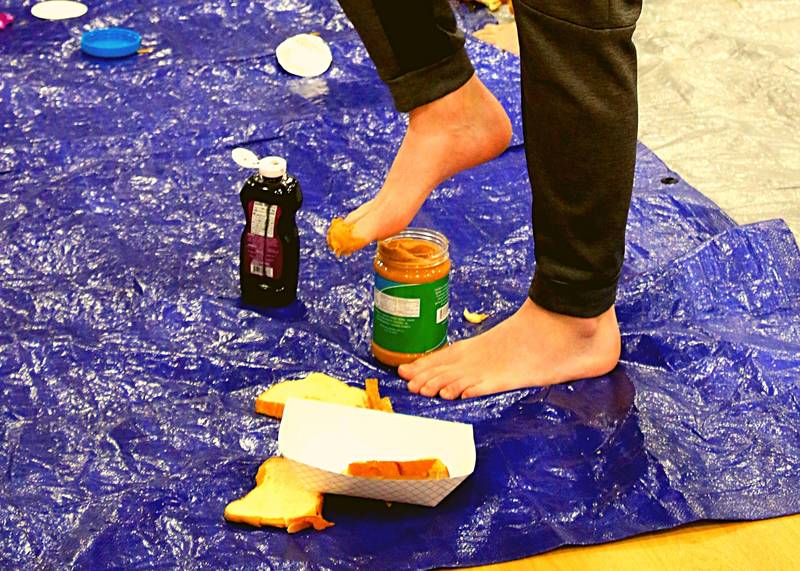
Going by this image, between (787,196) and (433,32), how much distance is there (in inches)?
37.7

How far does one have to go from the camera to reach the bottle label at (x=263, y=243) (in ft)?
4.30

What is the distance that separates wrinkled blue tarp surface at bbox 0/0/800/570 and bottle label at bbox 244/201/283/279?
0.07 metres

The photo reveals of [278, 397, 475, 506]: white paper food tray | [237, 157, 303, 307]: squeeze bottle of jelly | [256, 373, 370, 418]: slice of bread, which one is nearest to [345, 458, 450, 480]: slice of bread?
[278, 397, 475, 506]: white paper food tray

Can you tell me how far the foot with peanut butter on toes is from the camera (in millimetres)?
1229

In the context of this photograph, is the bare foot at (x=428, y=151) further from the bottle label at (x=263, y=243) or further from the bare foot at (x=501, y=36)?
the bare foot at (x=501, y=36)

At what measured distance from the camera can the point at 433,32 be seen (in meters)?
1.15

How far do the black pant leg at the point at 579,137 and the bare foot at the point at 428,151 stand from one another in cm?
20

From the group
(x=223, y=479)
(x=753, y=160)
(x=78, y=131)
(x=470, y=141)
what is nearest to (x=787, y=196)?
(x=753, y=160)

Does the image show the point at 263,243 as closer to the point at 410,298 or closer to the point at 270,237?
the point at 270,237

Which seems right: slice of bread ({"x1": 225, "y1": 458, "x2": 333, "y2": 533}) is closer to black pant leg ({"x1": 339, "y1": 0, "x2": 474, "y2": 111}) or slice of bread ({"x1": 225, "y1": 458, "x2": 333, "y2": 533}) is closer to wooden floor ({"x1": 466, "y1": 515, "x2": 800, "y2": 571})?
wooden floor ({"x1": 466, "y1": 515, "x2": 800, "y2": 571})

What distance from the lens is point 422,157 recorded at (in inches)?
48.7

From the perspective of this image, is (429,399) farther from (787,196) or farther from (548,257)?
(787,196)

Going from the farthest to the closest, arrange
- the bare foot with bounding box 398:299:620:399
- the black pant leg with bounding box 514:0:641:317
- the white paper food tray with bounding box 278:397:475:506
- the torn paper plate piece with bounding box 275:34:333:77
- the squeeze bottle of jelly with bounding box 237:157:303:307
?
the torn paper plate piece with bounding box 275:34:333:77, the squeeze bottle of jelly with bounding box 237:157:303:307, the bare foot with bounding box 398:299:620:399, the white paper food tray with bounding box 278:397:475:506, the black pant leg with bounding box 514:0:641:317

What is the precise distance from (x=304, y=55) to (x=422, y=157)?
1018mm
